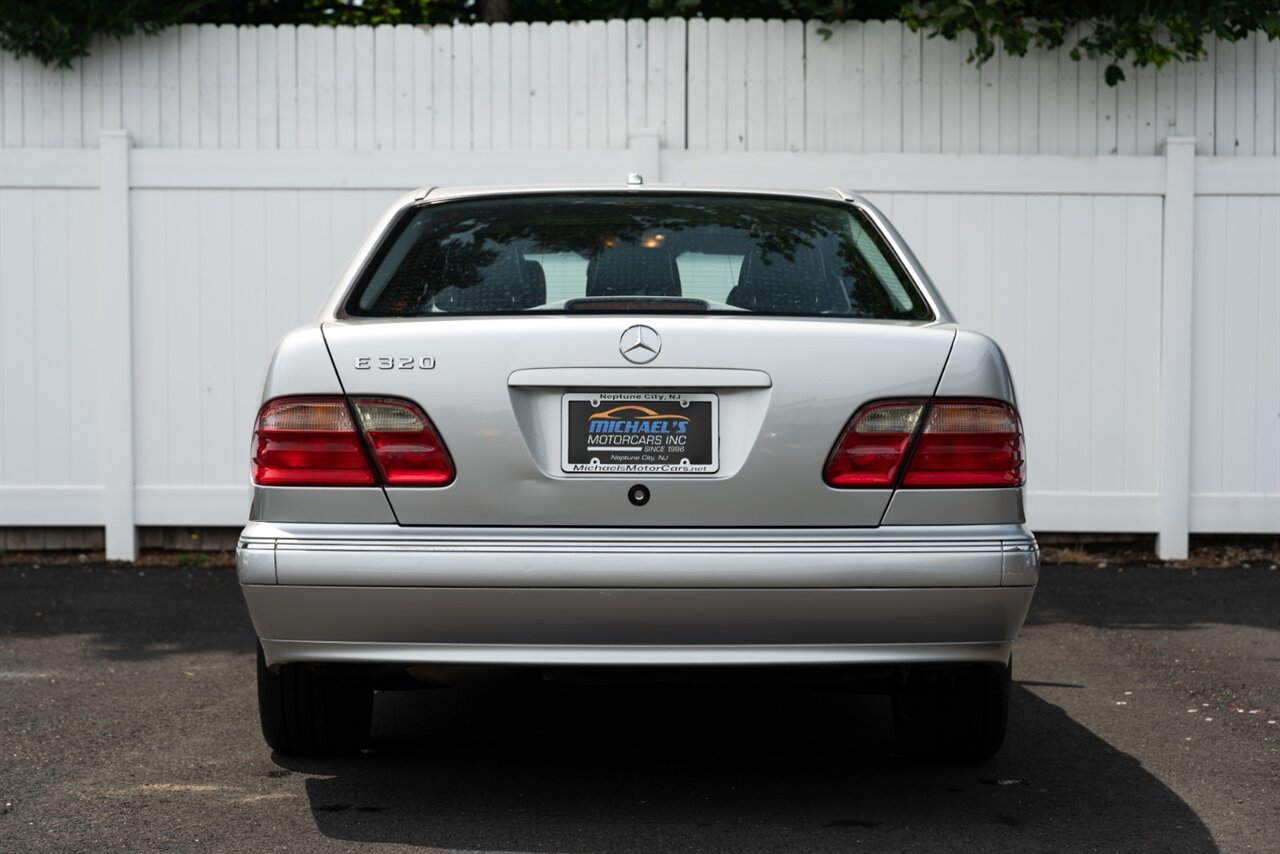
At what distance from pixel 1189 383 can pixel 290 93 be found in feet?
16.3

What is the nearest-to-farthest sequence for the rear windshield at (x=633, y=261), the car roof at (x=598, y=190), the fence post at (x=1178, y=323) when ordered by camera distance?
the rear windshield at (x=633, y=261)
the car roof at (x=598, y=190)
the fence post at (x=1178, y=323)

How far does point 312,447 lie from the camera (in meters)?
3.70

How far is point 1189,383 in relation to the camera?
8.54 meters

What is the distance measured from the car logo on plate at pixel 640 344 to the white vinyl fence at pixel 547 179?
16.4 feet

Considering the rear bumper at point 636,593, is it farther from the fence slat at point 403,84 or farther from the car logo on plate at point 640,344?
the fence slat at point 403,84

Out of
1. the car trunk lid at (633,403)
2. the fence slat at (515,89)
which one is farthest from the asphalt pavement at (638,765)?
the fence slat at (515,89)

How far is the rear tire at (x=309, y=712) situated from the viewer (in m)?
4.37

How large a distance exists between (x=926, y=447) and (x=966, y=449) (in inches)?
3.8

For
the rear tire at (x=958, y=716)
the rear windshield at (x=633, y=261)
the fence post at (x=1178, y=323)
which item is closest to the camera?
the rear windshield at (x=633, y=261)

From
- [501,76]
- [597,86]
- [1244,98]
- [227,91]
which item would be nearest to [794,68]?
[597,86]

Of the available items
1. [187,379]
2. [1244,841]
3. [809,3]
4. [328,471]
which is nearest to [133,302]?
[187,379]

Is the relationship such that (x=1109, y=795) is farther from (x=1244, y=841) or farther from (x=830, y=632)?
(x=830, y=632)

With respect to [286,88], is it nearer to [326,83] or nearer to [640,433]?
[326,83]

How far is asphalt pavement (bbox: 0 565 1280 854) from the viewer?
386cm
